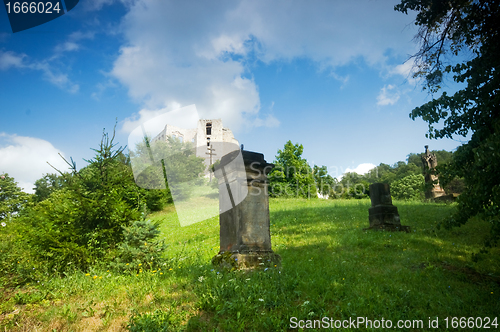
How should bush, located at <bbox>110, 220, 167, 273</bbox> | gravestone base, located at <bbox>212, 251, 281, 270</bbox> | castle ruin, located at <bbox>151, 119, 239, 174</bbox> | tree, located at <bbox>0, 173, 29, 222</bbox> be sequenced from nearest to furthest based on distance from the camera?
gravestone base, located at <bbox>212, 251, 281, 270</bbox>
bush, located at <bbox>110, 220, 167, 273</bbox>
tree, located at <bbox>0, 173, 29, 222</bbox>
castle ruin, located at <bbox>151, 119, 239, 174</bbox>

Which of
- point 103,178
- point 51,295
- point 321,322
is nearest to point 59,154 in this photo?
point 103,178

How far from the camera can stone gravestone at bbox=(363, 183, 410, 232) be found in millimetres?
10070

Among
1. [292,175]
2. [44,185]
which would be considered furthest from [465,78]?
[44,185]

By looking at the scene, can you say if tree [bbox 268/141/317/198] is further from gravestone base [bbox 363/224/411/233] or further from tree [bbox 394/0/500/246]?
tree [bbox 394/0/500/246]

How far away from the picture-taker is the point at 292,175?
36.8m

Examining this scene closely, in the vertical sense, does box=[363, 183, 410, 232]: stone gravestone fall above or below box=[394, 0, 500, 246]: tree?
below

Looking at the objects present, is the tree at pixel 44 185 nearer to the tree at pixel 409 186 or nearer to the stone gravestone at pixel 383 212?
the stone gravestone at pixel 383 212

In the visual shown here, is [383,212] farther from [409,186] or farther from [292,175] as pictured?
[409,186]

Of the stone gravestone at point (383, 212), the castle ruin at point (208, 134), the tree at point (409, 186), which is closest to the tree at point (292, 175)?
the tree at point (409, 186)

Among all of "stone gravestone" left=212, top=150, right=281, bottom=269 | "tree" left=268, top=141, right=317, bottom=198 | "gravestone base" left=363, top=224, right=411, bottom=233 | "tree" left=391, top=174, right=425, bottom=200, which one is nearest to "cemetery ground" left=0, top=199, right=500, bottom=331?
"stone gravestone" left=212, top=150, right=281, bottom=269

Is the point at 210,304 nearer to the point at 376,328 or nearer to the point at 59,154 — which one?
the point at 376,328

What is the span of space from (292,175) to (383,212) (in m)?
26.6

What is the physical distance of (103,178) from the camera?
7.04 m

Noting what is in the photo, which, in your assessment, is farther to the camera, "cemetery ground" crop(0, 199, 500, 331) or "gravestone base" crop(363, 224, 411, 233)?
"gravestone base" crop(363, 224, 411, 233)
